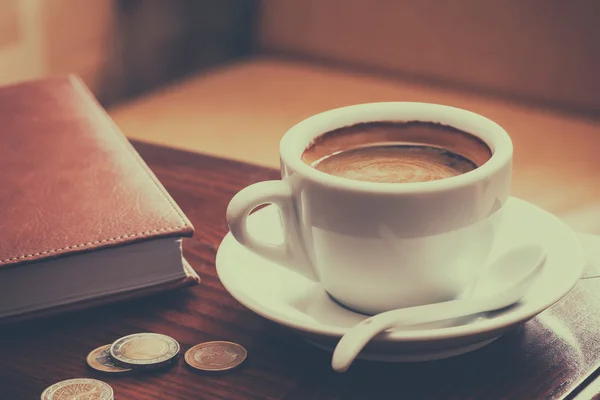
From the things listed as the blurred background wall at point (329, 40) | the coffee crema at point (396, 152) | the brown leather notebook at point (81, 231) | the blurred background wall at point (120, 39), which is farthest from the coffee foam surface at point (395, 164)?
the blurred background wall at point (120, 39)

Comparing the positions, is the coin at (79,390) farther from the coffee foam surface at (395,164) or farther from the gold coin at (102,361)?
the coffee foam surface at (395,164)

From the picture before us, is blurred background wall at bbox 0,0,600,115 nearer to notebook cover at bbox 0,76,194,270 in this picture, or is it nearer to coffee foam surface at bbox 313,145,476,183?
notebook cover at bbox 0,76,194,270

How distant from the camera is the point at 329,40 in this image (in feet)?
5.17

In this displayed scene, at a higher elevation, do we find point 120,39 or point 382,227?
point 382,227

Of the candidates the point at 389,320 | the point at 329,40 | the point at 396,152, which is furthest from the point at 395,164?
the point at 329,40

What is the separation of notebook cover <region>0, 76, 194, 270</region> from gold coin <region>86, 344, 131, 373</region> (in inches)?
2.5

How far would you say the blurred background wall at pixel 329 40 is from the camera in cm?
135

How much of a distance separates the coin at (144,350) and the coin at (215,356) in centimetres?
1

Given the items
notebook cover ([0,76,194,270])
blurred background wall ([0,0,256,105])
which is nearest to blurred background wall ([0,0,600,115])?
blurred background wall ([0,0,256,105])

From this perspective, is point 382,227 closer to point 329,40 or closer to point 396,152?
point 396,152

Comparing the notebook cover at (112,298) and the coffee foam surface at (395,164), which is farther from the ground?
the coffee foam surface at (395,164)

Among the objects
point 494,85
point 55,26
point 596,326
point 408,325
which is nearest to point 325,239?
point 408,325

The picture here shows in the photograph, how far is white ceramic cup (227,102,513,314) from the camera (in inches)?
19.4

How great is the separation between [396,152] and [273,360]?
165 mm
